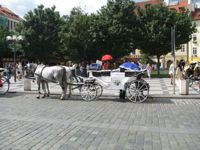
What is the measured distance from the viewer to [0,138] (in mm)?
4375

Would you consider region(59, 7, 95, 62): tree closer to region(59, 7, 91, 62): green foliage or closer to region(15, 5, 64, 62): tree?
region(59, 7, 91, 62): green foliage

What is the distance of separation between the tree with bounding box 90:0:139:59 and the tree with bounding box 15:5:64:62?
1262 cm

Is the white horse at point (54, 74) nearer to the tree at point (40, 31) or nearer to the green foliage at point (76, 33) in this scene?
the green foliage at point (76, 33)

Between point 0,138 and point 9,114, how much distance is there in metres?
2.33

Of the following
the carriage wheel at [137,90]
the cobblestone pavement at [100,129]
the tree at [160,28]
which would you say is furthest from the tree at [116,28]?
the cobblestone pavement at [100,129]

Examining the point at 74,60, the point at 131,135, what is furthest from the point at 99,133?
the point at 74,60

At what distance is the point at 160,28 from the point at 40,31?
21963mm

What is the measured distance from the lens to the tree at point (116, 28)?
2522 centimetres

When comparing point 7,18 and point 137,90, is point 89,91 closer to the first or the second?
point 137,90

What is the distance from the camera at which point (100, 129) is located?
501 cm

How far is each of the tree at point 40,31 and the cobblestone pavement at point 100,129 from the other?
3043cm

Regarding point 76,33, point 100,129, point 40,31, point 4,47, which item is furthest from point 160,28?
point 4,47

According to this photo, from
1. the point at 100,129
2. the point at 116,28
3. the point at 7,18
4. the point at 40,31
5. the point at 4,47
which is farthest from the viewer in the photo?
the point at 7,18

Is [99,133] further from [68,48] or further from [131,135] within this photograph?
[68,48]
